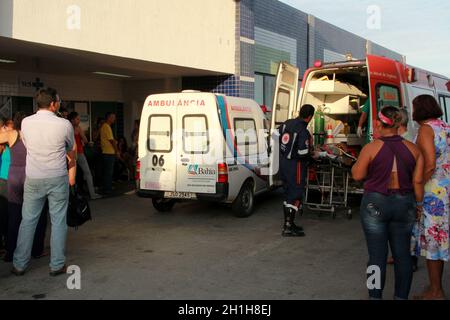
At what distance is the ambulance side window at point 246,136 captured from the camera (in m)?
8.28

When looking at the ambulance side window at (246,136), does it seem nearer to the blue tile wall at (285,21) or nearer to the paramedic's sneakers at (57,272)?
the paramedic's sneakers at (57,272)

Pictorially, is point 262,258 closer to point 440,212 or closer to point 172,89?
point 440,212

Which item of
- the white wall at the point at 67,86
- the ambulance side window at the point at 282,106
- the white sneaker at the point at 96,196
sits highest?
the white wall at the point at 67,86

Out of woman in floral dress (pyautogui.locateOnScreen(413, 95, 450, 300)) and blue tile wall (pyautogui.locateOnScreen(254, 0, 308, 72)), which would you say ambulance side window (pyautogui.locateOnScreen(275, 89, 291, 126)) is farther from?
blue tile wall (pyautogui.locateOnScreen(254, 0, 308, 72))

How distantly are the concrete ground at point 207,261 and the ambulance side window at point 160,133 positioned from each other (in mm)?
1249

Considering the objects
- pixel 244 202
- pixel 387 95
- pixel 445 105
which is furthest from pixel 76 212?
pixel 445 105

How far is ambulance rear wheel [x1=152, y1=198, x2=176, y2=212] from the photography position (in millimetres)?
8789

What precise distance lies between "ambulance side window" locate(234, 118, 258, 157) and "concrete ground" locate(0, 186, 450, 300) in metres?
1.24

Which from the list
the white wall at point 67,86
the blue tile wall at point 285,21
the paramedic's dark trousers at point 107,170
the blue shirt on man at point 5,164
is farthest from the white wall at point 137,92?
the blue shirt on man at point 5,164

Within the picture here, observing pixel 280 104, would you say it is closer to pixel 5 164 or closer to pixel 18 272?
pixel 5 164

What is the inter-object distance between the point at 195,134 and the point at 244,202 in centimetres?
158
